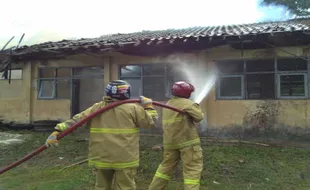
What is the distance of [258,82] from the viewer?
7652 mm

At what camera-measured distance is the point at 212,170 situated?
5.00 metres

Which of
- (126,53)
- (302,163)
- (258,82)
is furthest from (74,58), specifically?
(302,163)

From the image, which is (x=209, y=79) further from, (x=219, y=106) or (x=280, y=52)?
(x=280, y=52)

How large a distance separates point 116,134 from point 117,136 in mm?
24

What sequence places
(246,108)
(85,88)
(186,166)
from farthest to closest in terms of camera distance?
(85,88), (246,108), (186,166)

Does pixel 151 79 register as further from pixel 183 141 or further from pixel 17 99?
pixel 17 99

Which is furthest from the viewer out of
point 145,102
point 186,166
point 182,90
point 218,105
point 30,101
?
point 30,101

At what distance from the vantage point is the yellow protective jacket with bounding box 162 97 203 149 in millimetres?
3521

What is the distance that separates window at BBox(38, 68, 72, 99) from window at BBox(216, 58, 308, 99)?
5979 millimetres

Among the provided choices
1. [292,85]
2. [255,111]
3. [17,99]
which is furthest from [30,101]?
[292,85]

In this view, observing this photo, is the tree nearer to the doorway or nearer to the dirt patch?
the doorway

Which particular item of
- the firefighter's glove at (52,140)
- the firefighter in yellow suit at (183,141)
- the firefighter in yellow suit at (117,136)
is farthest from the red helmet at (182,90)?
the firefighter's glove at (52,140)

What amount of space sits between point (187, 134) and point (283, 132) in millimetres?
4807

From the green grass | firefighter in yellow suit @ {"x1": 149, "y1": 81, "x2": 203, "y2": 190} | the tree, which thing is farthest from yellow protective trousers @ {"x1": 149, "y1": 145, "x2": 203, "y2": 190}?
the tree
